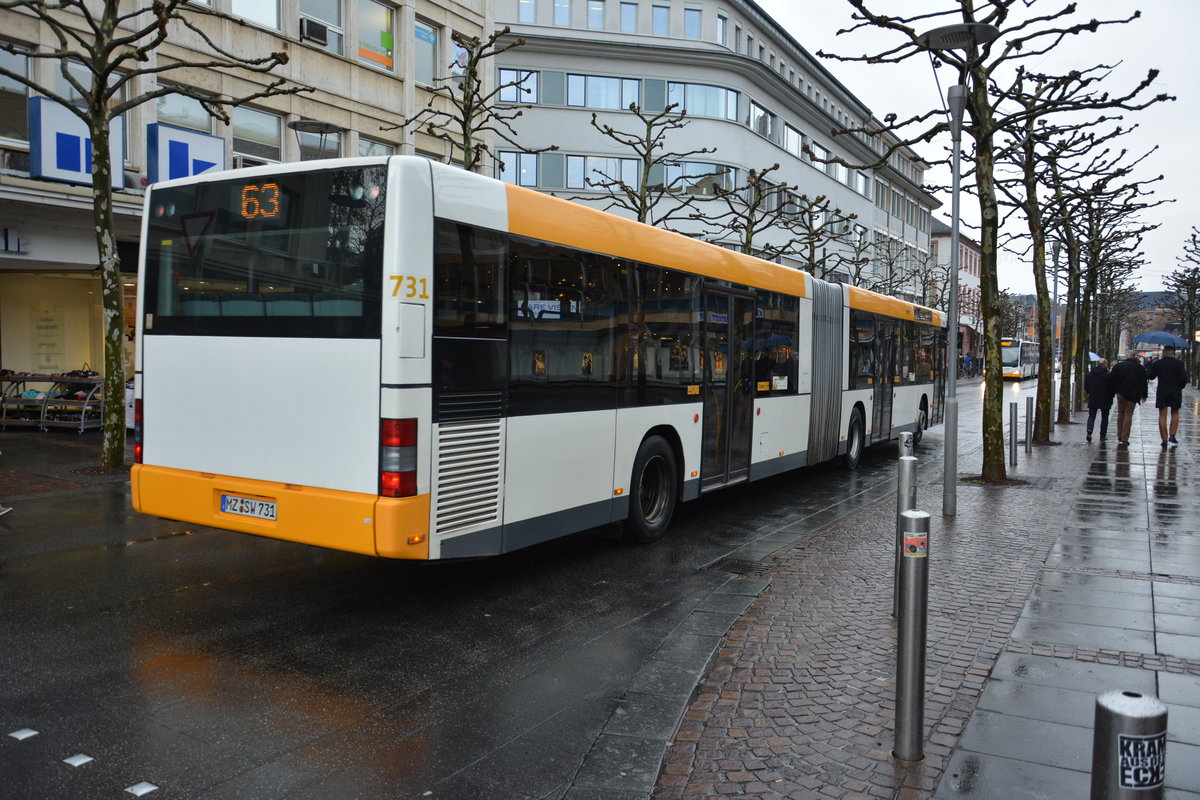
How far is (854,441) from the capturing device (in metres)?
15.7

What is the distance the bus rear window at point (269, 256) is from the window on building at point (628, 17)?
4193 centimetres

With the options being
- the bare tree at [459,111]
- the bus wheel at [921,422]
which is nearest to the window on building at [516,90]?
the bare tree at [459,111]

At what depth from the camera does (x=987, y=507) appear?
1126cm

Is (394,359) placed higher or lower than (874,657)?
higher

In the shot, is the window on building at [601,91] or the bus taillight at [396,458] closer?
the bus taillight at [396,458]

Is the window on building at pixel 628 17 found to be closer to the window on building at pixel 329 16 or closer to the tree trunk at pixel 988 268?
the window on building at pixel 329 16

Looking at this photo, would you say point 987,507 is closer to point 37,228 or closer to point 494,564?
point 494,564

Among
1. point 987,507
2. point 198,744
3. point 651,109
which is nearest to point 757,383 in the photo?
point 987,507

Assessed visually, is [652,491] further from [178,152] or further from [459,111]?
[459,111]

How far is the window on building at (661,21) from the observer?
149 ft

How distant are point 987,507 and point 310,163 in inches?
342

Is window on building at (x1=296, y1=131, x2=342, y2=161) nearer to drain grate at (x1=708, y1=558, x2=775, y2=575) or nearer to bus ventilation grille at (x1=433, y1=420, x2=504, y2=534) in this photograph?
drain grate at (x1=708, y1=558, x2=775, y2=575)

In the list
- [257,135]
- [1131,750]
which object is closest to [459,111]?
[257,135]

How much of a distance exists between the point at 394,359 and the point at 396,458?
2.01ft
